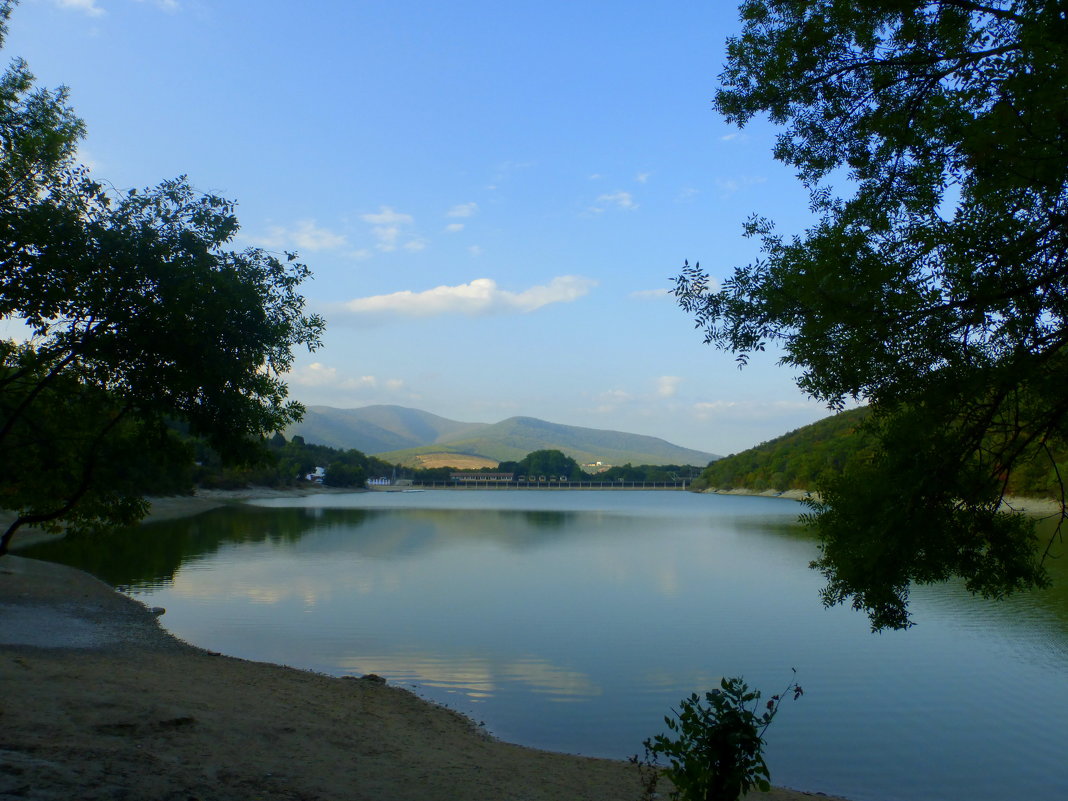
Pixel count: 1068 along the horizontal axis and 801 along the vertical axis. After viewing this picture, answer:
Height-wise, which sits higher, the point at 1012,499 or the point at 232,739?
the point at 1012,499

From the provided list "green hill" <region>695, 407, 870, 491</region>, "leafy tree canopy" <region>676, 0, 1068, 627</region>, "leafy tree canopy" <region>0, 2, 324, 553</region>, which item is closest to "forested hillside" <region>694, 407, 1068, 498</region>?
"green hill" <region>695, 407, 870, 491</region>

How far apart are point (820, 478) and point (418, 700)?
7.69 m

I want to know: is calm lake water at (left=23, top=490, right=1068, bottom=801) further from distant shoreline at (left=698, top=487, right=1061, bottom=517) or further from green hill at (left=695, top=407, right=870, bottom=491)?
green hill at (left=695, top=407, right=870, bottom=491)

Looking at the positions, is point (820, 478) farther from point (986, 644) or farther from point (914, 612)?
point (914, 612)

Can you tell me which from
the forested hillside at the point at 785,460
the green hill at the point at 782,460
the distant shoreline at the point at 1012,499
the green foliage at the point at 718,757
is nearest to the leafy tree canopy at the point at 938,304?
the green foliage at the point at 718,757

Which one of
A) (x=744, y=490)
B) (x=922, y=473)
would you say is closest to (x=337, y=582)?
(x=922, y=473)

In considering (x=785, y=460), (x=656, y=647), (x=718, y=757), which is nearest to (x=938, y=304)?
(x=718, y=757)

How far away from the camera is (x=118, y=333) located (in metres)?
6.73

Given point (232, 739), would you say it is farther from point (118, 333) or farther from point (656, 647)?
point (656, 647)

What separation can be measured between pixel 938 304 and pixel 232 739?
764 cm

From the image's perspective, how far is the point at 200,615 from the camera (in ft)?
65.3

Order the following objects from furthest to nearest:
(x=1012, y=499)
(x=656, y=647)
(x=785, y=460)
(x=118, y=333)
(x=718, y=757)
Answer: (x=785, y=460) → (x=1012, y=499) → (x=656, y=647) → (x=118, y=333) → (x=718, y=757)

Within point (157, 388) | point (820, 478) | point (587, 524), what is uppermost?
point (157, 388)

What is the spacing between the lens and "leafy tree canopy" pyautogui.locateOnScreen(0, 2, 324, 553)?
659 cm
